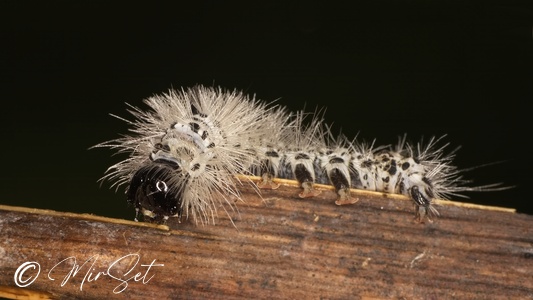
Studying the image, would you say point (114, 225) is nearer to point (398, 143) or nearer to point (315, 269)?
point (315, 269)

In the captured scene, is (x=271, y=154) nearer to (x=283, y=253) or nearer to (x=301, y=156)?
(x=301, y=156)

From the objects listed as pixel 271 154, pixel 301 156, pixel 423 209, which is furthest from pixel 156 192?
pixel 423 209

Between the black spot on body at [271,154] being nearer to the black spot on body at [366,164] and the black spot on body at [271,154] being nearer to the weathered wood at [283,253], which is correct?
the black spot on body at [366,164]

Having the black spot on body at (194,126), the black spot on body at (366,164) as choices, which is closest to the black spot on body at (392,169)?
the black spot on body at (366,164)

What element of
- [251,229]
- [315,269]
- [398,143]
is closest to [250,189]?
[251,229]

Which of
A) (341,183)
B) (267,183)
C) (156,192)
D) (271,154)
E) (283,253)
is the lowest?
(283,253)

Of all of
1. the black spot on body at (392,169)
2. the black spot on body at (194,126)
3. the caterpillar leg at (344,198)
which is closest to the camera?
the caterpillar leg at (344,198)

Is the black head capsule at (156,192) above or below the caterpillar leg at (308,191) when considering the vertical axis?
below
